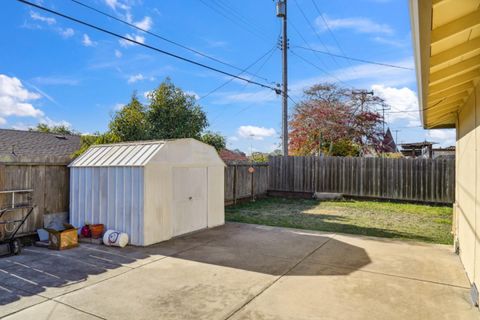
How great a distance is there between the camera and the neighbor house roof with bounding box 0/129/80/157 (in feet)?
42.8

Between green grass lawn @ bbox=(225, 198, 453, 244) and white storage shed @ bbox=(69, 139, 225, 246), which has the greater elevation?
white storage shed @ bbox=(69, 139, 225, 246)

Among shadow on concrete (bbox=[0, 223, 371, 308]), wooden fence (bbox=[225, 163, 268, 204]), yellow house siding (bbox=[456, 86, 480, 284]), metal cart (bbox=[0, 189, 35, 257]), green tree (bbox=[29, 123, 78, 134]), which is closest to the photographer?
yellow house siding (bbox=[456, 86, 480, 284])

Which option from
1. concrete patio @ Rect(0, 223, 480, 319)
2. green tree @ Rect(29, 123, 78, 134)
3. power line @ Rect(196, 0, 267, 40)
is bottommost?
concrete patio @ Rect(0, 223, 480, 319)

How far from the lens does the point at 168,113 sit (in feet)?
38.7

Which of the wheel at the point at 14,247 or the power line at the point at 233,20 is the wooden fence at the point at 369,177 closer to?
the power line at the point at 233,20

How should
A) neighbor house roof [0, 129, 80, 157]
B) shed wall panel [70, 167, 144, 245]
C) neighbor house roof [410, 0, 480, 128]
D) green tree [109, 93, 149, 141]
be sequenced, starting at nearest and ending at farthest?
neighbor house roof [410, 0, 480, 128]
shed wall panel [70, 167, 144, 245]
green tree [109, 93, 149, 141]
neighbor house roof [0, 129, 80, 157]

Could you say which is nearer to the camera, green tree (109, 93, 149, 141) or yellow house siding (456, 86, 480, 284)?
yellow house siding (456, 86, 480, 284)

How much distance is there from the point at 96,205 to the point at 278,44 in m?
12.5

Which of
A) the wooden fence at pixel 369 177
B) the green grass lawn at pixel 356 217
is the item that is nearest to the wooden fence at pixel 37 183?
the green grass lawn at pixel 356 217

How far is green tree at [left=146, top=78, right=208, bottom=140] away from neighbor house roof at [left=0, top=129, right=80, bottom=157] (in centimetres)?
504

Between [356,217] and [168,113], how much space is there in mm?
7328

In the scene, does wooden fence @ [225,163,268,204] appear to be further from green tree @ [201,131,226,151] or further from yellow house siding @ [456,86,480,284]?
yellow house siding @ [456,86,480,284]

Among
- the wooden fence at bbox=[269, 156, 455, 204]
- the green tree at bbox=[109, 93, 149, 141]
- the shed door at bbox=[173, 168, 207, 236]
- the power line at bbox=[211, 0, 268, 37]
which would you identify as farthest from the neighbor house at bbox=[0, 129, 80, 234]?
the wooden fence at bbox=[269, 156, 455, 204]

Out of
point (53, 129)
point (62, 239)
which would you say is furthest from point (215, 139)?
point (53, 129)
